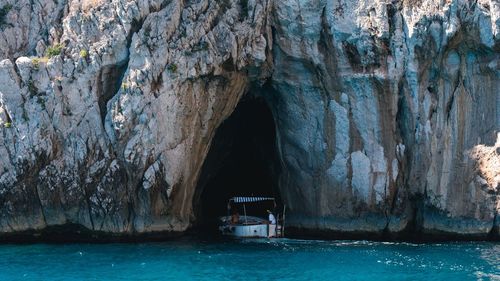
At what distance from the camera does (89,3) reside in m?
41.5

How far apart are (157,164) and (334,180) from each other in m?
10.8

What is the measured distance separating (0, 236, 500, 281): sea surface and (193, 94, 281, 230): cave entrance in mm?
8182

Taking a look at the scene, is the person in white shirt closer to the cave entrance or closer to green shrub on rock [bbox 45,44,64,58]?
the cave entrance

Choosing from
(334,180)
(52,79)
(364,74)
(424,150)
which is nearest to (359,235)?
(334,180)

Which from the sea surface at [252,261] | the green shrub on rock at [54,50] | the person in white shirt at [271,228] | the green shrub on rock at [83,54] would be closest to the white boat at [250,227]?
the person in white shirt at [271,228]

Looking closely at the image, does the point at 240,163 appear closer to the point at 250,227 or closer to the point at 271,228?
the point at 250,227

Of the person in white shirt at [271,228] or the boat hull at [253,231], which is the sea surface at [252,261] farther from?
the boat hull at [253,231]

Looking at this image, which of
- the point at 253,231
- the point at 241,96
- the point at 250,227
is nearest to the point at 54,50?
the point at 241,96

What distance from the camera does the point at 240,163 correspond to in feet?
170

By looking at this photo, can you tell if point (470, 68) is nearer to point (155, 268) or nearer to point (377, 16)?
point (377, 16)

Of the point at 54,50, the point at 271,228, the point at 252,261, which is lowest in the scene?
the point at 252,261

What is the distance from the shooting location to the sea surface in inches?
1270

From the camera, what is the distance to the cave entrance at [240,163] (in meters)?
48.1

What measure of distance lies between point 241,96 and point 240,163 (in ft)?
29.8
